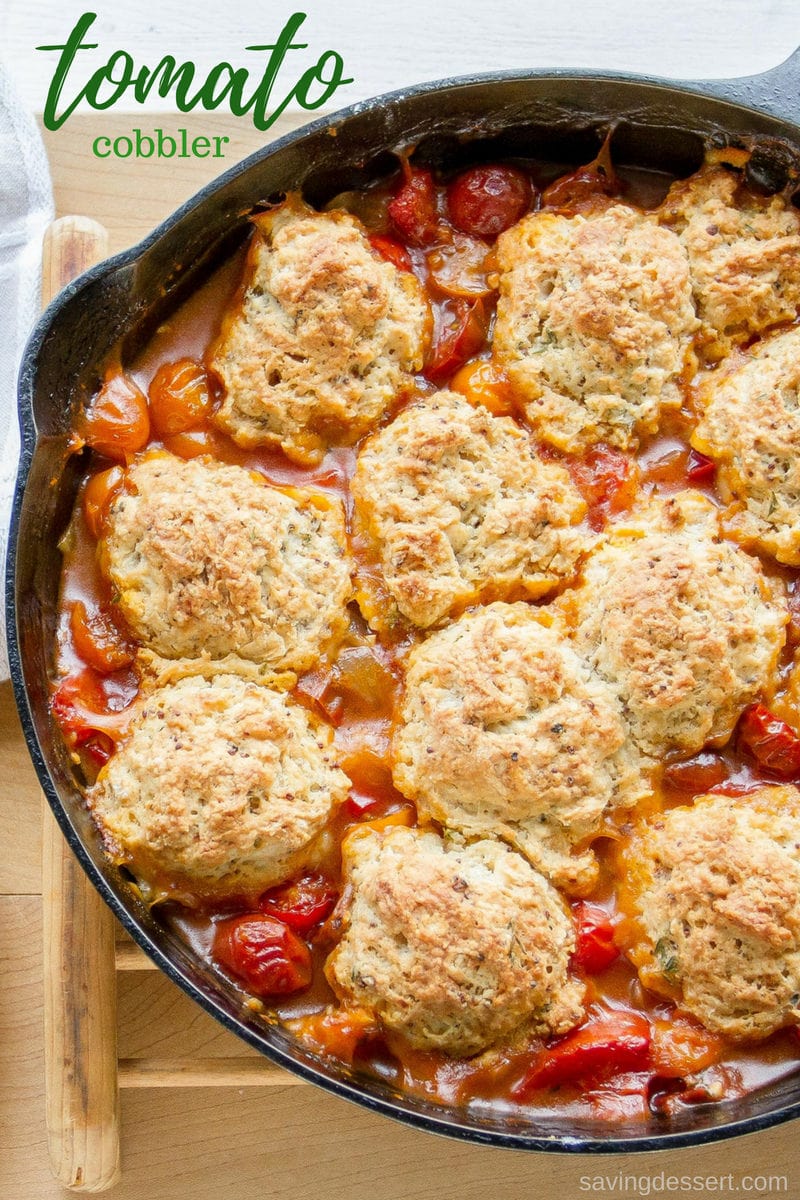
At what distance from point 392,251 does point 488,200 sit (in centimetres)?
33

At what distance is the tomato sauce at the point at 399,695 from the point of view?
120 inches

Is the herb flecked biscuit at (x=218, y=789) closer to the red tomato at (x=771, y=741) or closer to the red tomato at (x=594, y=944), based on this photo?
the red tomato at (x=594, y=944)

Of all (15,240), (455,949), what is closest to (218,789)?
(455,949)

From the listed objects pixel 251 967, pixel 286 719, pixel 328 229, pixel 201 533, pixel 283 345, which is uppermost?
pixel 328 229

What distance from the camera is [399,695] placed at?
327 cm

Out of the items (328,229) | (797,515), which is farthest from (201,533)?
(797,515)

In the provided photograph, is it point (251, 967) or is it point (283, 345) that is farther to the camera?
point (283, 345)

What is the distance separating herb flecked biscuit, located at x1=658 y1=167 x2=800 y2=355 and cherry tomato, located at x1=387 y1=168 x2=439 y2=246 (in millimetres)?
691

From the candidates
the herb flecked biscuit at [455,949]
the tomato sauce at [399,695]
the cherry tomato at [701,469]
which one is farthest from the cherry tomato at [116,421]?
the cherry tomato at [701,469]

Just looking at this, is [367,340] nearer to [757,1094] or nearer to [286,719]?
[286,719]

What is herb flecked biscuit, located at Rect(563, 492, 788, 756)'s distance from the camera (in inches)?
122

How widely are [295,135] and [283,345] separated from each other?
571 mm

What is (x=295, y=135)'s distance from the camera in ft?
10.6

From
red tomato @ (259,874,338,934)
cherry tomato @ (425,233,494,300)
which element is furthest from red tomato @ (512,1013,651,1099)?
cherry tomato @ (425,233,494,300)
